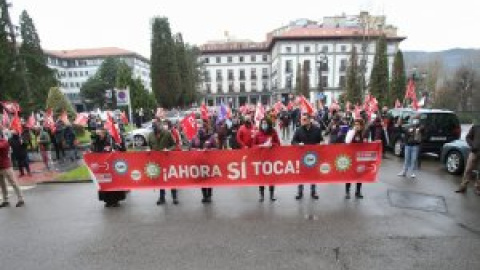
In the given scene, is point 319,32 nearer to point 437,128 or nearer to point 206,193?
point 437,128

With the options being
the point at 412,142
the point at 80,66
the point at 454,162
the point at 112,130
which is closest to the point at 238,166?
the point at 112,130

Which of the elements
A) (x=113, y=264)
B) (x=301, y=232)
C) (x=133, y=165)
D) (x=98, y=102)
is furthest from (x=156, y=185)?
(x=98, y=102)

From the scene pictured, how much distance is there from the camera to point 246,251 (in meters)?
5.00

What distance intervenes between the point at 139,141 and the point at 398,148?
1232cm

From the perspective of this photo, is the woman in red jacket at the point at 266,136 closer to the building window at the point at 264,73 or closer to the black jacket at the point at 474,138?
the black jacket at the point at 474,138

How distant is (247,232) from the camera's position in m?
5.71

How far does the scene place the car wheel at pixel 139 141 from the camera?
17.3m

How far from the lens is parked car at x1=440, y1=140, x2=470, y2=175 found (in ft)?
30.3

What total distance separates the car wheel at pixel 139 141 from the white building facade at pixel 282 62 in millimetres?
43554

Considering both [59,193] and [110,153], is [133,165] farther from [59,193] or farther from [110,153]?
[59,193]

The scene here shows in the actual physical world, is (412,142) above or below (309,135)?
below

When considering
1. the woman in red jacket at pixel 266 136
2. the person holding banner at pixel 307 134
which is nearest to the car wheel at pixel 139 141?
the woman in red jacket at pixel 266 136

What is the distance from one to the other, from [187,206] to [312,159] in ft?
9.57

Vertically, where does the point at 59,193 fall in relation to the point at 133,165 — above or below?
below
